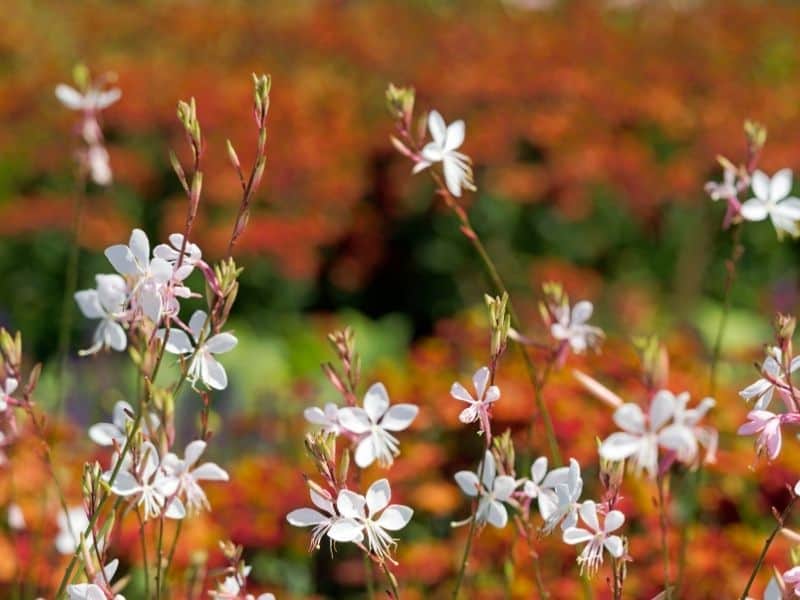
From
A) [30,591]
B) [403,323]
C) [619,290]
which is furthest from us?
[403,323]

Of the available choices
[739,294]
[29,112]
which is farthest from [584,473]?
[29,112]

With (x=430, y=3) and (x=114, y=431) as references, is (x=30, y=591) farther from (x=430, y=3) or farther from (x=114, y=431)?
(x=430, y=3)

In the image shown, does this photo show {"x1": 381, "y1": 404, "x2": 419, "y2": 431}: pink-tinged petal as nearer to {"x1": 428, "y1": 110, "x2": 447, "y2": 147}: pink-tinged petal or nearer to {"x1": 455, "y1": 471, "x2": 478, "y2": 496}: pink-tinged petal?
{"x1": 455, "y1": 471, "x2": 478, "y2": 496}: pink-tinged petal

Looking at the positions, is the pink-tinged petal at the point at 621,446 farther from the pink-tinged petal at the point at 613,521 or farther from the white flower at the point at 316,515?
the white flower at the point at 316,515

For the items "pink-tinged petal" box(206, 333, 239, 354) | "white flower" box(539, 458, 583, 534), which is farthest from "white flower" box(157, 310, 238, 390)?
"white flower" box(539, 458, 583, 534)

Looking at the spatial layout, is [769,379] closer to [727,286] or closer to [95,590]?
[727,286]

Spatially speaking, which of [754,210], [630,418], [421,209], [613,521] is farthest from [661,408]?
[421,209]
